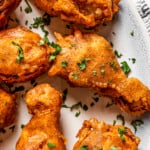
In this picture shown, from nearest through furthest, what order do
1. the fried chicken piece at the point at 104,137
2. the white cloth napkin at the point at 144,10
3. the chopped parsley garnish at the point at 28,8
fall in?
the fried chicken piece at the point at 104,137 → the white cloth napkin at the point at 144,10 → the chopped parsley garnish at the point at 28,8

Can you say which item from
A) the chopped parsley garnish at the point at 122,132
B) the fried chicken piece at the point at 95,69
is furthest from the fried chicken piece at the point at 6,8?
the chopped parsley garnish at the point at 122,132

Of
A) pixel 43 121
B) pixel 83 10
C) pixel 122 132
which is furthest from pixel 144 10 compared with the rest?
pixel 43 121

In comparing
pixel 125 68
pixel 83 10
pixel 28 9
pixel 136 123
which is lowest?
pixel 136 123

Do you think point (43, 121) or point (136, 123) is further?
point (136, 123)

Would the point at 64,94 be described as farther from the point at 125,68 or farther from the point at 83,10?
the point at 83,10

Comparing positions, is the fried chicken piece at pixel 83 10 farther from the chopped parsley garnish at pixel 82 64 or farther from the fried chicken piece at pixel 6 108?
the fried chicken piece at pixel 6 108

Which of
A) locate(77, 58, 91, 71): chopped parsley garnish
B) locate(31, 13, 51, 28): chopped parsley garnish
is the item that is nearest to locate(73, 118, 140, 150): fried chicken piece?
locate(77, 58, 91, 71): chopped parsley garnish
